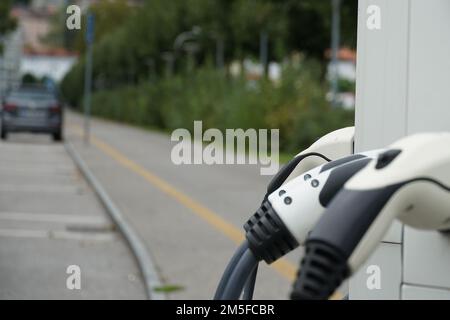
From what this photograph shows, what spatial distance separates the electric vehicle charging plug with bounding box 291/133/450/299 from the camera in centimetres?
115

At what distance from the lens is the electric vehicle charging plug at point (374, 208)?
1146mm

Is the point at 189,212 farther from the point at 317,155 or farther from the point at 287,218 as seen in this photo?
the point at 287,218

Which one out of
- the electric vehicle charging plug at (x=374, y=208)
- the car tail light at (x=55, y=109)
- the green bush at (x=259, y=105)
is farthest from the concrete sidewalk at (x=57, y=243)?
the car tail light at (x=55, y=109)

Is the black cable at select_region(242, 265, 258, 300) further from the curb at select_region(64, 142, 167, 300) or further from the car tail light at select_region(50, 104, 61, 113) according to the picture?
the car tail light at select_region(50, 104, 61, 113)

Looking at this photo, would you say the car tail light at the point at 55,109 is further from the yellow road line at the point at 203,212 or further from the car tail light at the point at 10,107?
the yellow road line at the point at 203,212

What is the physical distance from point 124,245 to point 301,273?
950 cm

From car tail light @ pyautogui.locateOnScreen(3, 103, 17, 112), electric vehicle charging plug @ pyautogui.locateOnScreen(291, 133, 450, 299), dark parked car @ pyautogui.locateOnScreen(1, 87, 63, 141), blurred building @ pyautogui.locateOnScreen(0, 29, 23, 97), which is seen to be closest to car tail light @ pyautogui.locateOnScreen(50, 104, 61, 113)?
dark parked car @ pyautogui.locateOnScreen(1, 87, 63, 141)

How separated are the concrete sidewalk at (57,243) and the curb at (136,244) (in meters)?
0.08

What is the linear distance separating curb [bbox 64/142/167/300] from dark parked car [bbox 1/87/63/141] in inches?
591

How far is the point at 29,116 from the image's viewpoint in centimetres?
3281

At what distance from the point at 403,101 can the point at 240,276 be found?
0.32 metres

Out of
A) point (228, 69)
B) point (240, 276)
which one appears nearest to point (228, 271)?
point (240, 276)

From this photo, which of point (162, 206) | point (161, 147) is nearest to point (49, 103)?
point (161, 147)

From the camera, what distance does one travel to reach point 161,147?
33.0 m
